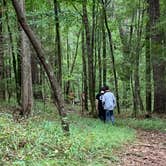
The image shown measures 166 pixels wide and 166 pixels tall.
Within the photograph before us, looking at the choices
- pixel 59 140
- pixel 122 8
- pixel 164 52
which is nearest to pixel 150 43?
pixel 164 52

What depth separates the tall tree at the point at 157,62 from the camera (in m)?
19.7

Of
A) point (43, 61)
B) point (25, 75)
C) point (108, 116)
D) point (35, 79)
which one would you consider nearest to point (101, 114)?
point (108, 116)

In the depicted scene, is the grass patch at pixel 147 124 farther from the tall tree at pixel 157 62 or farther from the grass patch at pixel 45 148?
the grass patch at pixel 45 148

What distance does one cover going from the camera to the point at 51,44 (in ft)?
96.2

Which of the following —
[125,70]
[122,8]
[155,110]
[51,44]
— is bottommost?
[155,110]

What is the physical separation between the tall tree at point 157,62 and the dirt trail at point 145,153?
6.27m

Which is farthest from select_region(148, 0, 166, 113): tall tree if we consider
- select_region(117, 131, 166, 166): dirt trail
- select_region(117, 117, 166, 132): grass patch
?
select_region(117, 131, 166, 166): dirt trail

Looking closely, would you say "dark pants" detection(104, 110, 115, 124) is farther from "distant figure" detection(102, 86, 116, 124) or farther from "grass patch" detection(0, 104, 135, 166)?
"grass patch" detection(0, 104, 135, 166)

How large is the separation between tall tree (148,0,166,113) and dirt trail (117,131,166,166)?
20.6 feet

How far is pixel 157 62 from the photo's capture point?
19656 millimetres

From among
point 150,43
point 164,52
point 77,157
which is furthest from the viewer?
point 150,43

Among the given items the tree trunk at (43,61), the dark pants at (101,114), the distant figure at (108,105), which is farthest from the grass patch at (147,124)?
the tree trunk at (43,61)

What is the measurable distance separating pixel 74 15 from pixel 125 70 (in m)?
6.08

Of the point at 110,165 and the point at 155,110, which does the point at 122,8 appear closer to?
the point at 155,110
